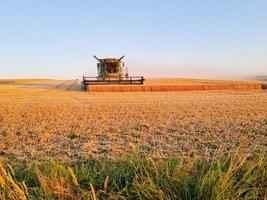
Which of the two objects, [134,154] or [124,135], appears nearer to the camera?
[134,154]

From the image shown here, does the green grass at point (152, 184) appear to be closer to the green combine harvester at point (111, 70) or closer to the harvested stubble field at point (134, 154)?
the harvested stubble field at point (134, 154)

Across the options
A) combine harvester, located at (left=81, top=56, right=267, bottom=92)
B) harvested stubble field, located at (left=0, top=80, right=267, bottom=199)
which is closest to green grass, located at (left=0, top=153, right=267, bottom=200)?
harvested stubble field, located at (left=0, top=80, right=267, bottom=199)

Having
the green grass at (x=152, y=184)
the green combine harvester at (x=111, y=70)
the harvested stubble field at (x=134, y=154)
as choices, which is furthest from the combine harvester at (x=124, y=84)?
the green grass at (x=152, y=184)

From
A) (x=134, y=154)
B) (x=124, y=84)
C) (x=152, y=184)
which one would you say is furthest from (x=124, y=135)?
(x=124, y=84)

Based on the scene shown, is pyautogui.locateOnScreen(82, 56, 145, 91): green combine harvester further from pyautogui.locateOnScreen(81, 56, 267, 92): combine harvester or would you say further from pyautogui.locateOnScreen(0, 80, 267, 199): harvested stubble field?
pyautogui.locateOnScreen(0, 80, 267, 199): harvested stubble field

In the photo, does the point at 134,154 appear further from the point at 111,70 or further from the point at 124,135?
the point at 111,70

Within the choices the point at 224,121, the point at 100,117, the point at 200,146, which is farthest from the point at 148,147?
the point at 100,117

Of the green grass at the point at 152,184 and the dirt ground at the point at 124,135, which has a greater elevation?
the green grass at the point at 152,184

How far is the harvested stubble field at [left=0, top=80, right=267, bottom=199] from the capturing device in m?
3.74

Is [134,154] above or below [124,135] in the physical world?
above

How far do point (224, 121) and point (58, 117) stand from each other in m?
5.31

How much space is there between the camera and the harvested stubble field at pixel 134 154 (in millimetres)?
3738

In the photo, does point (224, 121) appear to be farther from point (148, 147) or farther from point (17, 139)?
point (17, 139)

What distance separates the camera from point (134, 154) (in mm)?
4941
